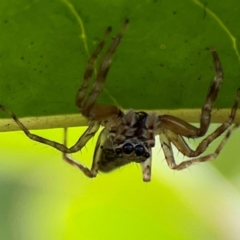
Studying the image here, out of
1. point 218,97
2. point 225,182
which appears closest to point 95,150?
point 225,182

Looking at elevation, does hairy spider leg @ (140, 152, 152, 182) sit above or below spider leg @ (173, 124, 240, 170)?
below

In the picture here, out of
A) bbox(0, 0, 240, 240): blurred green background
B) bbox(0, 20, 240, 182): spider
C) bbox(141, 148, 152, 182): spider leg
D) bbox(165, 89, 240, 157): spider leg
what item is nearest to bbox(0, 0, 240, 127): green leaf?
bbox(0, 0, 240, 240): blurred green background

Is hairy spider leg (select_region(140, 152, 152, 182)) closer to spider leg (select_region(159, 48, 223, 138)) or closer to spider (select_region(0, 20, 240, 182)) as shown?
spider (select_region(0, 20, 240, 182))

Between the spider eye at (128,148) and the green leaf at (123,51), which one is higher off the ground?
the green leaf at (123,51)

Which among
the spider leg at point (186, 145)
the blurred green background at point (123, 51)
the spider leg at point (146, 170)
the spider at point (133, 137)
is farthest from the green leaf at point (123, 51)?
the spider leg at point (146, 170)

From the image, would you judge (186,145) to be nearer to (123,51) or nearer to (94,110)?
(94,110)

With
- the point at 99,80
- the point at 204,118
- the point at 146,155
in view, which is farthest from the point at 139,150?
the point at 99,80

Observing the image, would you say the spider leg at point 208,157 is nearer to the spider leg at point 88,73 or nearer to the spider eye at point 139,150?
the spider eye at point 139,150
